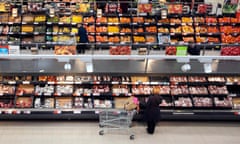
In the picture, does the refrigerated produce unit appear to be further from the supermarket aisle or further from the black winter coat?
the black winter coat

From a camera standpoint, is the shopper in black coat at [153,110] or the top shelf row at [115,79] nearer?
the shopper in black coat at [153,110]

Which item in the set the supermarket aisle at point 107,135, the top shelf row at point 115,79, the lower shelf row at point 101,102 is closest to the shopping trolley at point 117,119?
the supermarket aisle at point 107,135

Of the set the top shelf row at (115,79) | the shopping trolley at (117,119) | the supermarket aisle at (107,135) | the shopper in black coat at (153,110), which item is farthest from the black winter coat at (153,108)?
the top shelf row at (115,79)

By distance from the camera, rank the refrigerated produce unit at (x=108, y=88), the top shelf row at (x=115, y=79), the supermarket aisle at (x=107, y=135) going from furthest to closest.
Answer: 1. the top shelf row at (x=115, y=79)
2. the refrigerated produce unit at (x=108, y=88)
3. the supermarket aisle at (x=107, y=135)

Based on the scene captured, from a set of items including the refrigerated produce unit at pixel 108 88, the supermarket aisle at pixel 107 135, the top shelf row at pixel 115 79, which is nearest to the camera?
the supermarket aisle at pixel 107 135

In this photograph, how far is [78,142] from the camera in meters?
7.65

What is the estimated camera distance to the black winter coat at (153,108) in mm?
7766

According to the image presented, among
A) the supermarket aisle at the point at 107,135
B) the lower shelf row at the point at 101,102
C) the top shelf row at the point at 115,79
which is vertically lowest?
the supermarket aisle at the point at 107,135

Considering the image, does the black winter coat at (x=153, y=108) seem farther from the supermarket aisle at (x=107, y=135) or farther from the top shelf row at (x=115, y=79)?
the top shelf row at (x=115, y=79)

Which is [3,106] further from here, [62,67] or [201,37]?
[201,37]

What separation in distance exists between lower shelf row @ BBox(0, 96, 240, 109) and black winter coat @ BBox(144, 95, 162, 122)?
35 centimetres

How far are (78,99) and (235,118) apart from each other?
11.4 ft

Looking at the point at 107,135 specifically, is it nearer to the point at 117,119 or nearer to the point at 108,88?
the point at 117,119

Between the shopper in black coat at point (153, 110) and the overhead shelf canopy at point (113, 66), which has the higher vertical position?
the overhead shelf canopy at point (113, 66)
